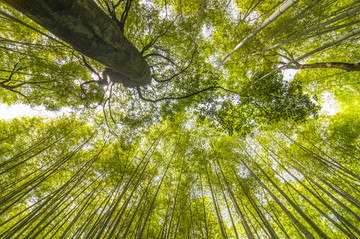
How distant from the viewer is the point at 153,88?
177 inches

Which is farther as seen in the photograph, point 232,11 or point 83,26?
point 232,11

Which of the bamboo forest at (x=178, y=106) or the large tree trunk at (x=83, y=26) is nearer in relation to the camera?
the large tree trunk at (x=83, y=26)

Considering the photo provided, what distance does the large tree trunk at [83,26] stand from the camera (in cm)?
138

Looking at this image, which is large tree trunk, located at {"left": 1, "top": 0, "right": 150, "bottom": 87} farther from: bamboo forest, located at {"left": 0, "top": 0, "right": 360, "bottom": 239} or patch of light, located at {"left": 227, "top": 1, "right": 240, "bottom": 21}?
patch of light, located at {"left": 227, "top": 1, "right": 240, "bottom": 21}

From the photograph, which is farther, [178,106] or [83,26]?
[178,106]

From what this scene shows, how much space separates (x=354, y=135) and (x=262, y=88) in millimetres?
4188

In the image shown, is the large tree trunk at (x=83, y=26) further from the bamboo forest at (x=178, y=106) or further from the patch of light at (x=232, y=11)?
the patch of light at (x=232, y=11)

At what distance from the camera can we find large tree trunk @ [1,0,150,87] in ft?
4.54

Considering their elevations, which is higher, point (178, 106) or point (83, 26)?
point (178, 106)

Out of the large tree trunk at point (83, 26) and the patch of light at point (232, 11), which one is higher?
the patch of light at point (232, 11)

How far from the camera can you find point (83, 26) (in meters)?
1.71

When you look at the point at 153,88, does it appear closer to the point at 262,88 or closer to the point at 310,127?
the point at 262,88

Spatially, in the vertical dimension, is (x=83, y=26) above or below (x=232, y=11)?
below

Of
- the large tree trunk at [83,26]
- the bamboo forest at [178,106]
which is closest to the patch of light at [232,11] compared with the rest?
the bamboo forest at [178,106]
